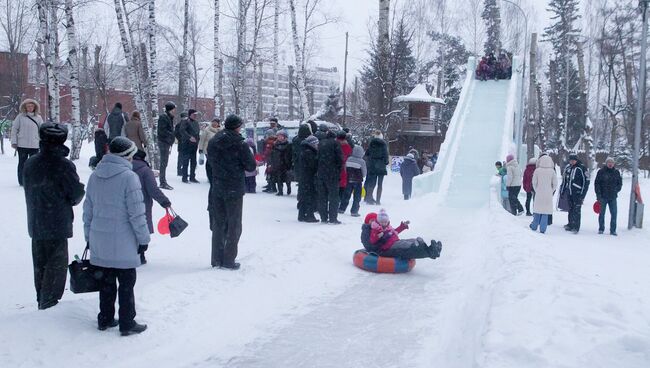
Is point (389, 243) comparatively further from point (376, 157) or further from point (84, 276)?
point (376, 157)

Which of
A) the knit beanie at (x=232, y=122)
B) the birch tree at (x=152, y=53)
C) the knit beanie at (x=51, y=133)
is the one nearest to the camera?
the knit beanie at (x=51, y=133)

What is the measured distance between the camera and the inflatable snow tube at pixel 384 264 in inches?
330

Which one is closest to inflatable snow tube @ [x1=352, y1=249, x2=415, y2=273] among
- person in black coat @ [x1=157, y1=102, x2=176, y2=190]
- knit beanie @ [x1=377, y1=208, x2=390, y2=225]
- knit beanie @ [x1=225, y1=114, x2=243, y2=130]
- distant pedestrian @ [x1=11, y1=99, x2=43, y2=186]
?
knit beanie @ [x1=377, y1=208, x2=390, y2=225]

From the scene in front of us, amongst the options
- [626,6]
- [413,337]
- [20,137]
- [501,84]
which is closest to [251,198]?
[20,137]

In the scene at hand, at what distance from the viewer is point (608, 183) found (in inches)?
586

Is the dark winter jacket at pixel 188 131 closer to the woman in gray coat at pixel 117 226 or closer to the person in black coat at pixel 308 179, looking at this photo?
the person in black coat at pixel 308 179

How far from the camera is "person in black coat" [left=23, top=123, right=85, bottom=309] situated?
569cm

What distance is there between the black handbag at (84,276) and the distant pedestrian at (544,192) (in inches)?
441

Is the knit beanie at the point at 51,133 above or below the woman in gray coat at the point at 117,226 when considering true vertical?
above

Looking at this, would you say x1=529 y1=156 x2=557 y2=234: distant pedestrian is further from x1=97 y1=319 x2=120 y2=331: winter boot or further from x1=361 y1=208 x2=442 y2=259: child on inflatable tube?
x1=97 y1=319 x2=120 y2=331: winter boot

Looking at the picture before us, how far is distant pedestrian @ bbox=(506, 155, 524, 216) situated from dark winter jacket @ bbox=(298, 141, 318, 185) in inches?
290

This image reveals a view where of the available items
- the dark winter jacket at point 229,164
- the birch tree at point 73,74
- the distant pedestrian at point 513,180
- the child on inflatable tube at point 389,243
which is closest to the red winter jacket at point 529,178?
the distant pedestrian at point 513,180

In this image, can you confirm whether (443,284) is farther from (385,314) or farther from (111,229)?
(111,229)

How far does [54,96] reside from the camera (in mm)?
16844
